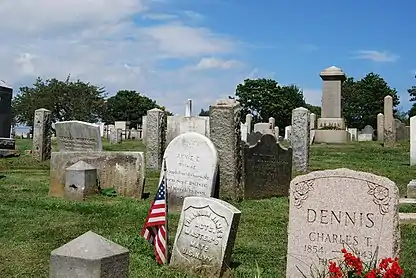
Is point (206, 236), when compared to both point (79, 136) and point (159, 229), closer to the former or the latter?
point (159, 229)

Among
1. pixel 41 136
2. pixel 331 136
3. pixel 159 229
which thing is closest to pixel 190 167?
pixel 159 229

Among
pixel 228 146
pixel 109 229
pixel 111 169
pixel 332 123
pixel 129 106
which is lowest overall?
pixel 109 229

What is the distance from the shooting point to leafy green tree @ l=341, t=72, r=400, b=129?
76.7 meters

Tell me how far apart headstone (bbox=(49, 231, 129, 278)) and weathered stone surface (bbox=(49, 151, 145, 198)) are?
6124mm

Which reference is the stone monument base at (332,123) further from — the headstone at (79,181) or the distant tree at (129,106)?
the distant tree at (129,106)

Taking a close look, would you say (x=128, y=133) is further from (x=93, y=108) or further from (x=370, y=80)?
(x=370, y=80)

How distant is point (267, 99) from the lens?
79.1m

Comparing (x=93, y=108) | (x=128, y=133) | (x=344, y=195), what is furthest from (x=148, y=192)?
(x=93, y=108)

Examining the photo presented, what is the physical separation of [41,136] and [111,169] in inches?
323

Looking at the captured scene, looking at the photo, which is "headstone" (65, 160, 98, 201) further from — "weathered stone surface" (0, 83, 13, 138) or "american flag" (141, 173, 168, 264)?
"weathered stone surface" (0, 83, 13, 138)

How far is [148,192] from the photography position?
1171 cm

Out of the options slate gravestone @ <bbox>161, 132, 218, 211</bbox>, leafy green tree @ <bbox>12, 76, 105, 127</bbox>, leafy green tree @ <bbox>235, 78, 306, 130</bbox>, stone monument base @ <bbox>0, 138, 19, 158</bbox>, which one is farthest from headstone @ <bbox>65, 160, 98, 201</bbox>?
leafy green tree @ <bbox>235, 78, 306, 130</bbox>

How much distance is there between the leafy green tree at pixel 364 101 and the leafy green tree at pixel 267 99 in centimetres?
707

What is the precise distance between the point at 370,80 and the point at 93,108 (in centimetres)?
3978
